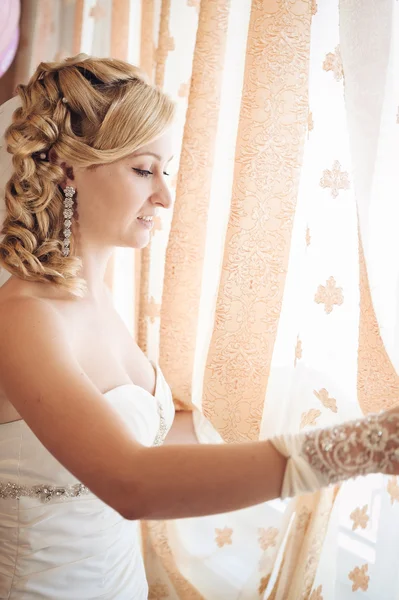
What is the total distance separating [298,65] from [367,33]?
8.6 inches

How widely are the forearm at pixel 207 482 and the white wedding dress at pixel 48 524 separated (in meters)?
0.40

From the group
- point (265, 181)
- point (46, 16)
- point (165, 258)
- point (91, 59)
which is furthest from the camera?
point (46, 16)

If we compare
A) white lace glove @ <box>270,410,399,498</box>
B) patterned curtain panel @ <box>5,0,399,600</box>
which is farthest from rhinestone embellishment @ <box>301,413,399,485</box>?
patterned curtain panel @ <box>5,0,399,600</box>

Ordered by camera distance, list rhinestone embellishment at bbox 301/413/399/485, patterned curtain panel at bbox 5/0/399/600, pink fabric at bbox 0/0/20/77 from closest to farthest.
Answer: rhinestone embellishment at bbox 301/413/399/485
patterned curtain panel at bbox 5/0/399/600
pink fabric at bbox 0/0/20/77

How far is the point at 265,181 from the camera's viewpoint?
1485mm

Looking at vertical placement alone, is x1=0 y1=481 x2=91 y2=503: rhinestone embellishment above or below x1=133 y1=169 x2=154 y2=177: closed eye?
below

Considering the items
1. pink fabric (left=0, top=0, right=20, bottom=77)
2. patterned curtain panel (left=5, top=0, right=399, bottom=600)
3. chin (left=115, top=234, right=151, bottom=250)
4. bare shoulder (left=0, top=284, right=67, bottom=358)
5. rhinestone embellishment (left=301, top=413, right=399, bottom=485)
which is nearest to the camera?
rhinestone embellishment (left=301, top=413, right=399, bottom=485)

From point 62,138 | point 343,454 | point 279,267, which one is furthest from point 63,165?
point 343,454

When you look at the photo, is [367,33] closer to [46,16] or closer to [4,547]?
[4,547]

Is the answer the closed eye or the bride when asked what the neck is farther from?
the closed eye

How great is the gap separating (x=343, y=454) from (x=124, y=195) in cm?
72

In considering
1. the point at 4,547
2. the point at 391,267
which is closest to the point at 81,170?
the point at 391,267

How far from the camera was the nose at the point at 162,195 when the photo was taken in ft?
4.32

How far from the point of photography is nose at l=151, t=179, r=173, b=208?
1.32 m
